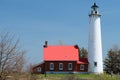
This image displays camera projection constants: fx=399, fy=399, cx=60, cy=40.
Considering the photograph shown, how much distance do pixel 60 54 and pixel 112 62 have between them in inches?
510

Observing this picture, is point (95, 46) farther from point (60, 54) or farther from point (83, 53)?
point (83, 53)

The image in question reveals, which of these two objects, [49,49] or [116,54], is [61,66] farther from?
[116,54]

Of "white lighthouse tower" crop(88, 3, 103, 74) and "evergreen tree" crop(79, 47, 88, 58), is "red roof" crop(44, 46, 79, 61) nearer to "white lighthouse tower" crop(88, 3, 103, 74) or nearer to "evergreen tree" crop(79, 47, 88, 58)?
"white lighthouse tower" crop(88, 3, 103, 74)

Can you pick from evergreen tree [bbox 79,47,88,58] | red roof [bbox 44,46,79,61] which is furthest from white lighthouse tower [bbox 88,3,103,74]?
evergreen tree [bbox 79,47,88,58]

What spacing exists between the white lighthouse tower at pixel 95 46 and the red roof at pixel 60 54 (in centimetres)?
248

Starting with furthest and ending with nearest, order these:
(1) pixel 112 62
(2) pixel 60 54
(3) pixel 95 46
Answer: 1. (1) pixel 112 62
2. (2) pixel 60 54
3. (3) pixel 95 46

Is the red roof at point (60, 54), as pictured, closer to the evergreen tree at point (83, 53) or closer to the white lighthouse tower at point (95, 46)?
the white lighthouse tower at point (95, 46)

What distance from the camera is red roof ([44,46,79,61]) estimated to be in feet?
202

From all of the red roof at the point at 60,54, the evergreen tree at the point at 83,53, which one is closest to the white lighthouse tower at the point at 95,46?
the red roof at the point at 60,54

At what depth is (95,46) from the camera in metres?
61.2

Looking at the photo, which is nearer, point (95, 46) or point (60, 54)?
point (95, 46)

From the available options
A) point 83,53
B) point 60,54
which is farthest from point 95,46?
point 83,53

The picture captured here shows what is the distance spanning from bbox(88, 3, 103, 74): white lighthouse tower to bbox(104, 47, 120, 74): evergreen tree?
714 cm

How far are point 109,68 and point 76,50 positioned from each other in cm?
1024
